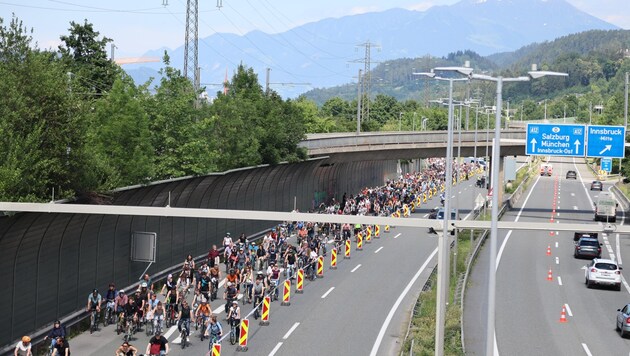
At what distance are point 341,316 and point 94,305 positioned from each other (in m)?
9.16

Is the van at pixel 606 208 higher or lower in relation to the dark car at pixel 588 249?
higher

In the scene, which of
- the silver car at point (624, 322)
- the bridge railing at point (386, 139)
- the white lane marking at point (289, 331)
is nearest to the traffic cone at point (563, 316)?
the silver car at point (624, 322)

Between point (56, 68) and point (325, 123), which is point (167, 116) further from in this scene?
point (325, 123)

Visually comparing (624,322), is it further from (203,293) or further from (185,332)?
(185,332)

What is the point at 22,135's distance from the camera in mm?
27406

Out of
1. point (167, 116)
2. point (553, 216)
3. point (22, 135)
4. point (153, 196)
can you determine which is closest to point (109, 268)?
point (153, 196)

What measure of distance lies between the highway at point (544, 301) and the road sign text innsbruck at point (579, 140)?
6.32 metres

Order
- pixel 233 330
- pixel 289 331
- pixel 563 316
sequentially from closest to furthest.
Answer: pixel 233 330, pixel 289 331, pixel 563 316

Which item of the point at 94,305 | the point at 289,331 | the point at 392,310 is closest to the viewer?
the point at 94,305

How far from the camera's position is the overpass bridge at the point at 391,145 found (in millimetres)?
73688

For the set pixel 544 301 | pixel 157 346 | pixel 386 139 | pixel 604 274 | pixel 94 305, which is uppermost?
pixel 386 139

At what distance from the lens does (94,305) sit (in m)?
29.9

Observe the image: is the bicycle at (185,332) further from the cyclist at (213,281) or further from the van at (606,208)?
the van at (606,208)

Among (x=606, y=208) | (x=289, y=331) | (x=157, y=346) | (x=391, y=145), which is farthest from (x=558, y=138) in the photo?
(x=157, y=346)
